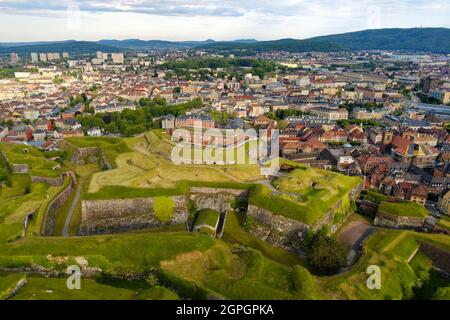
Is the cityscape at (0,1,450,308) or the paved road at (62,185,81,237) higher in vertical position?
the cityscape at (0,1,450,308)

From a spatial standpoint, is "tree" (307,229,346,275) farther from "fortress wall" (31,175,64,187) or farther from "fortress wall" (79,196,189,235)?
"fortress wall" (31,175,64,187)

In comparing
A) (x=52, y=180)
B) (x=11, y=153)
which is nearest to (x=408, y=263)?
(x=52, y=180)

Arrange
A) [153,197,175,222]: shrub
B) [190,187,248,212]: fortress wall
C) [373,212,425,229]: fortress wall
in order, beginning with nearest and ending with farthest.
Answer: [373,212,425,229]: fortress wall, [153,197,175,222]: shrub, [190,187,248,212]: fortress wall

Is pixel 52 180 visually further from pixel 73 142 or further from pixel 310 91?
pixel 310 91

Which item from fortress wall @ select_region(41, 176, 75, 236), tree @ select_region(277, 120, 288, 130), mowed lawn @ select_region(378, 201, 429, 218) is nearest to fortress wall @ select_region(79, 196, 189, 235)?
fortress wall @ select_region(41, 176, 75, 236)

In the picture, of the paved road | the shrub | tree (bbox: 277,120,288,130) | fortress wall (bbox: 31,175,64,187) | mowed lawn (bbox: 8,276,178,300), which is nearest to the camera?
mowed lawn (bbox: 8,276,178,300)

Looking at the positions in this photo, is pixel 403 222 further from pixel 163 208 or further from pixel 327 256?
pixel 163 208
